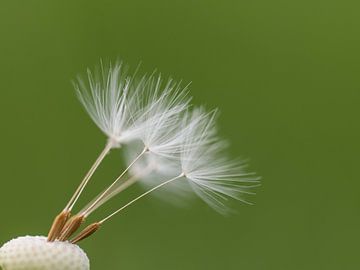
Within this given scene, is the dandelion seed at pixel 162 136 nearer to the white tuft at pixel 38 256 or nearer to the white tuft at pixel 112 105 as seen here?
the white tuft at pixel 112 105

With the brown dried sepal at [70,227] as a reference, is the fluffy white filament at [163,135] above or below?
above

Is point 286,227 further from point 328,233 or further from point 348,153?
point 348,153

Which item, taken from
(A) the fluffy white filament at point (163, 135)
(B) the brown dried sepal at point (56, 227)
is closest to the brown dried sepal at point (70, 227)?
(B) the brown dried sepal at point (56, 227)

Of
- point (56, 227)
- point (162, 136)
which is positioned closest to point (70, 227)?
point (56, 227)

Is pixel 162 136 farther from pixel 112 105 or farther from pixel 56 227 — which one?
pixel 56 227

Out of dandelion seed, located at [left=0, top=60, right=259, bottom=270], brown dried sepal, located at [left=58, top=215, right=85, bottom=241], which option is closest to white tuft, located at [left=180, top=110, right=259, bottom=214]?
dandelion seed, located at [left=0, top=60, right=259, bottom=270]

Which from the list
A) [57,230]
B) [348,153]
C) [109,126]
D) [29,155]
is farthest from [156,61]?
[57,230]

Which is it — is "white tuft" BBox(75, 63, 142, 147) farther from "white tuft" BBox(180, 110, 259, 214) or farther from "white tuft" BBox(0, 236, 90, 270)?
"white tuft" BBox(0, 236, 90, 270)

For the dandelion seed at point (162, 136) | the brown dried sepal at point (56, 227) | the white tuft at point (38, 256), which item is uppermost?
the dandelion seed at point (162, 136)
